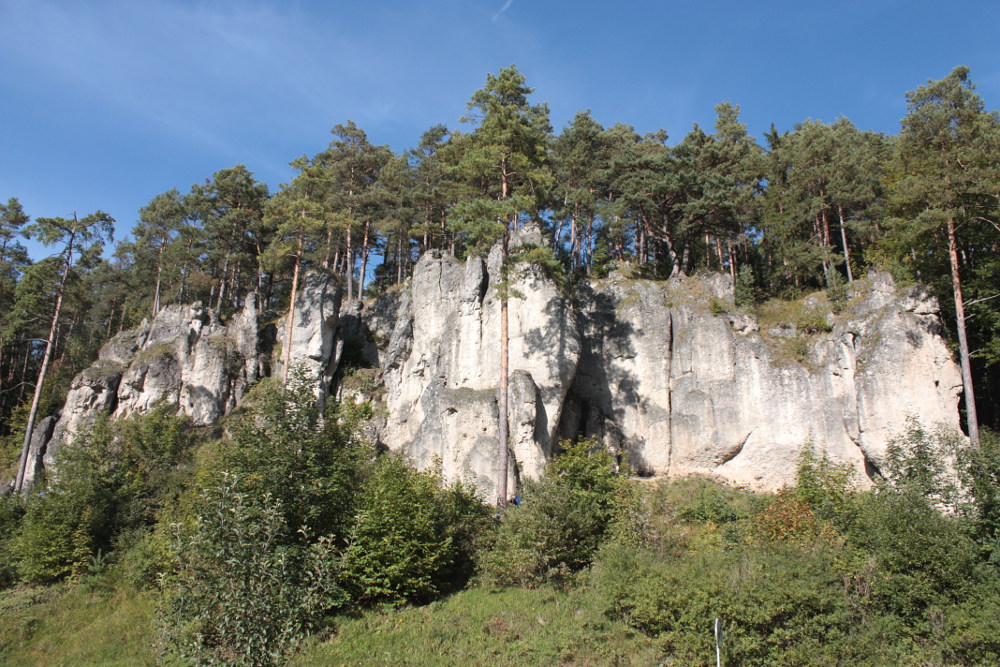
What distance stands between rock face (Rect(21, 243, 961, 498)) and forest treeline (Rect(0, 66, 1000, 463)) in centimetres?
196

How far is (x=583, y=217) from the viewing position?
32.8 m

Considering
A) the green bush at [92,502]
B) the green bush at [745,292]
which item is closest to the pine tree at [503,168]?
the green bush at [745,292]

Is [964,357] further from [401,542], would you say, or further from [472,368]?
[401,542]

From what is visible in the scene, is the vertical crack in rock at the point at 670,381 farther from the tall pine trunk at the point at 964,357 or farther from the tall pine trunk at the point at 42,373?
the tall pine trunk at the point at 42,373

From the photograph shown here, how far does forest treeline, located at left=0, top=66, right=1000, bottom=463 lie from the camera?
20531 mm

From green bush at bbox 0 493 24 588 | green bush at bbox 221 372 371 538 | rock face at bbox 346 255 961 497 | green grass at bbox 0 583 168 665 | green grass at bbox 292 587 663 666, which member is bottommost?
green grass at bbox 0 583 168 665

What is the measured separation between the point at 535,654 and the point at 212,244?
32.2 m

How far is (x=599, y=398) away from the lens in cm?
2572

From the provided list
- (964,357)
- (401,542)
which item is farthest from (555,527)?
(964,357)

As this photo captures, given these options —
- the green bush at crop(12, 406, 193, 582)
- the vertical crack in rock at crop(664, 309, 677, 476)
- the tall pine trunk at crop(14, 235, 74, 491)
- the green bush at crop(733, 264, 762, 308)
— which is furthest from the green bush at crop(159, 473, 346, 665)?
the tall pine trunk at crop(14, 235, 74, 491)

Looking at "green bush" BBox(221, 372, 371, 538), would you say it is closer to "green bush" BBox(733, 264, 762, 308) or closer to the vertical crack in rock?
the vertical crack in rock

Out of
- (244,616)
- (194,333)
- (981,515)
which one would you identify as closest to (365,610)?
(244,616)

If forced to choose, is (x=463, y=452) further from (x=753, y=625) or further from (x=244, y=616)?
(x=244, y=616)

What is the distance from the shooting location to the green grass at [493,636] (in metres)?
11.5
